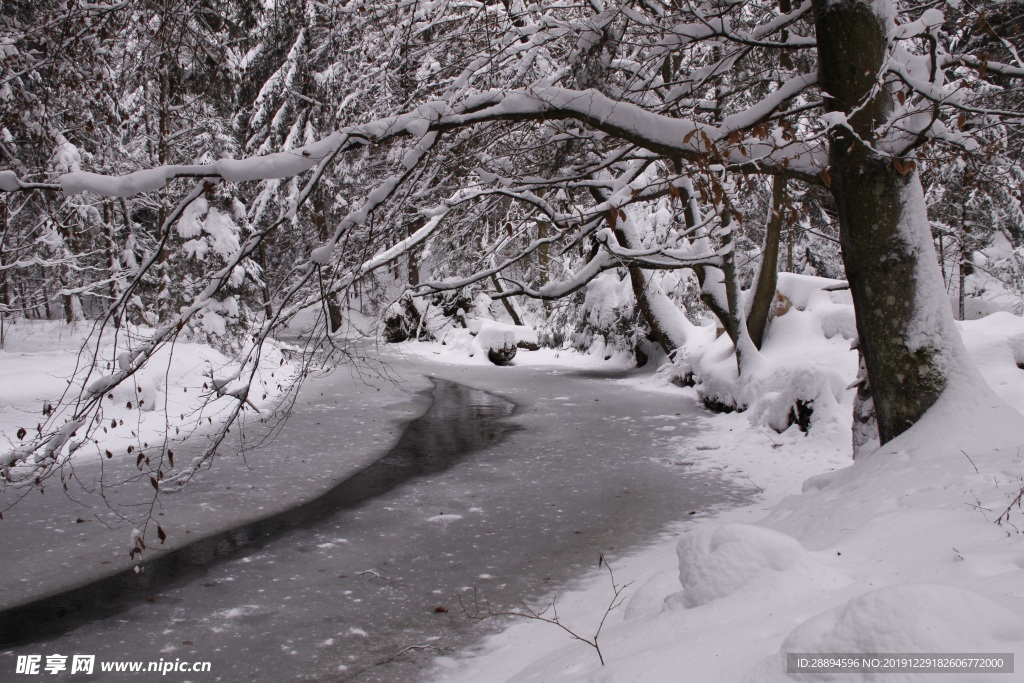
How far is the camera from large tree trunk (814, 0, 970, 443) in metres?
4.61

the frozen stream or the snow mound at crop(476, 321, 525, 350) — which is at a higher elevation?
the snow mound at crop(476, 321, 525, 350)

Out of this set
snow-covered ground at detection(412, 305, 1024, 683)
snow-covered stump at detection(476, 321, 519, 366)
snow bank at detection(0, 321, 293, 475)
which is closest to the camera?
snow-covered ground at detection(412, 305, 1024, 683)

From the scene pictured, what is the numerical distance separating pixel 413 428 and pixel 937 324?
26.1ft

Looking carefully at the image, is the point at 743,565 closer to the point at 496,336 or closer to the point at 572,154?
the point at 572,154

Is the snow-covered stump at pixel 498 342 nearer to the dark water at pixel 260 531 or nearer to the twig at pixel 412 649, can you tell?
the dark water at pixel 260 531

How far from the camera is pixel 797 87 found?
15.7 ft

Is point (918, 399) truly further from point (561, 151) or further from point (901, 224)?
point (561, 151)

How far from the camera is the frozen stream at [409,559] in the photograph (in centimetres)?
400

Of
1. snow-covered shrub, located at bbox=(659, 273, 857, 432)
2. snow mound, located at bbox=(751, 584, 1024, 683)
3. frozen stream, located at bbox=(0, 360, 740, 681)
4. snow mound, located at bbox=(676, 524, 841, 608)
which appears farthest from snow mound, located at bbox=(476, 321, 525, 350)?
snow mound, located at bbox=(751, 584, 1024, 683)

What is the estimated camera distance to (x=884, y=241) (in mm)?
4633

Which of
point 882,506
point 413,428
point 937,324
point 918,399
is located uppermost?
point 937,324

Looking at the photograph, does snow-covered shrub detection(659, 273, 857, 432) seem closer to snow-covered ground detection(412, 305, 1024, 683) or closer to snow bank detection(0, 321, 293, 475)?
snow-covered ground detection(412, 305, 1024, 683)

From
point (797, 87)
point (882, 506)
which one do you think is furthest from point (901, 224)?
point (882, 506)

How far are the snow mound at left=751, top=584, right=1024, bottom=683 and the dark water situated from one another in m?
4.44
